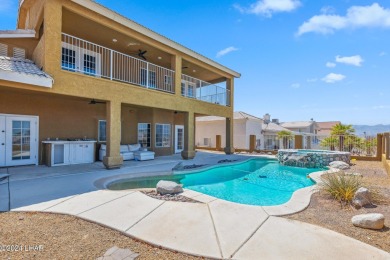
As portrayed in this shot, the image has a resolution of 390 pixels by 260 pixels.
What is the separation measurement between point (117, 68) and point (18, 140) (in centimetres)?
640

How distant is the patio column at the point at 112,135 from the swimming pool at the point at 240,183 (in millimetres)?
1772

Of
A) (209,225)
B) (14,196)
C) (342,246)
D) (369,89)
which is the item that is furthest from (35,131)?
(369,89)

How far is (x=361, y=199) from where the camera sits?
5.39m

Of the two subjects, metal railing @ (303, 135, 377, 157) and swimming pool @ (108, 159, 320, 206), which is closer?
swimming pool @ (108, 159, 320, 206)

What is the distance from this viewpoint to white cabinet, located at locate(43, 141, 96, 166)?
1079cm

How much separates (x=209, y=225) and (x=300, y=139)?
1672 cm

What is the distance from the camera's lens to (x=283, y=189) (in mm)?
8602

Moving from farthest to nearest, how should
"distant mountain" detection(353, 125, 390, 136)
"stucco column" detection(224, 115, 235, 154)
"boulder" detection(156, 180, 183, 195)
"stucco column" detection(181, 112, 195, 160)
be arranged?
"stucco column" detection(224, 115, 235, 154) < "distant mountain" detection(353, 125, 390, 136) < "stucco column" detection(181, 112, 195, 160) < "boulder" detection(156, 180, 183, 195)

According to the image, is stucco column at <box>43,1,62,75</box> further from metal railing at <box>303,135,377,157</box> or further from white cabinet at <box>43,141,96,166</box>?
metal railing at <box>303,135,377,157</box>

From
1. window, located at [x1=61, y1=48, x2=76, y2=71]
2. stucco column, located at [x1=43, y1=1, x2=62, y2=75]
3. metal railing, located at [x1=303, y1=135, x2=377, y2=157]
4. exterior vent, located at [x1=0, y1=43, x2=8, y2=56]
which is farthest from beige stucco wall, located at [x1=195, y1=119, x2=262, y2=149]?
exterior vent, located at [x1=0, y1=43, x2=8, y2=56]

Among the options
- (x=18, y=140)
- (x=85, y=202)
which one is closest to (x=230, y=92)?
(x=18, y=140)

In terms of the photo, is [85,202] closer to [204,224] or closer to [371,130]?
[204,224]

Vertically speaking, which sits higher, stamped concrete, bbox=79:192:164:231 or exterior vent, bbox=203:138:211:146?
exterior vent, bbox=203:138:211:146

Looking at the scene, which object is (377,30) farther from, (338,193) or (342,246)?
(342,246)
